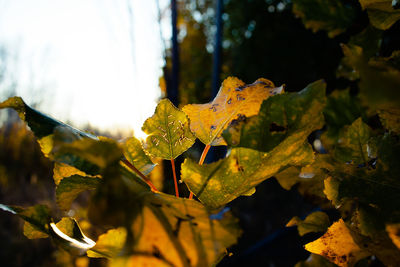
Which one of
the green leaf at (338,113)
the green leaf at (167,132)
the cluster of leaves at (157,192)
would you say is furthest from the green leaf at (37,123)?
the green leaf at (338,113)

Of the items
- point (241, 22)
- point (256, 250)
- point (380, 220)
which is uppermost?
point (241, 22)

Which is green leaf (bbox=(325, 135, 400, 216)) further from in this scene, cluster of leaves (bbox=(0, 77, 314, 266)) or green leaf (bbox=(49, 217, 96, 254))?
green leaf (bbox=(49, 217, 96, 254))

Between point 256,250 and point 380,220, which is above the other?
point 380,220

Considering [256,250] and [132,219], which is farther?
[256,250]

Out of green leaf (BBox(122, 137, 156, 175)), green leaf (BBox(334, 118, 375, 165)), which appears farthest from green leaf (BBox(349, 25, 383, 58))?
green leaf (BBox(122, 137, 156, 175))

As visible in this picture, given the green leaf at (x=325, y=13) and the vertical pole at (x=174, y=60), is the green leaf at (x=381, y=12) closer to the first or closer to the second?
the green leaf at (x=325, y=13)

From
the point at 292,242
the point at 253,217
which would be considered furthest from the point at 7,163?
the point at 292,242

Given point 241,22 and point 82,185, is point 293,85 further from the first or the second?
point 82,185
